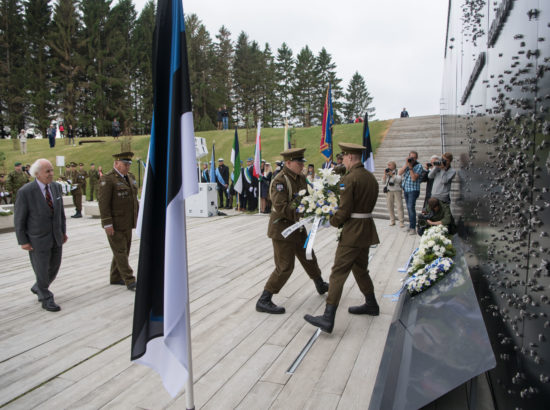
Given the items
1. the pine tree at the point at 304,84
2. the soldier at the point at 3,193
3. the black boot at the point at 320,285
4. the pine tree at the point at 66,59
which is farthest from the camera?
the pine tree at the point at 304,84

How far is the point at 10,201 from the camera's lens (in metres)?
15.4

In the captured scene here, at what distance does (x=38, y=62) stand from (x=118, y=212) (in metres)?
50.1

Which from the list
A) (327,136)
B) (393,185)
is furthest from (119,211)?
(393,185)

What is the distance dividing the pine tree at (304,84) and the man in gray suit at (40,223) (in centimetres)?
5002

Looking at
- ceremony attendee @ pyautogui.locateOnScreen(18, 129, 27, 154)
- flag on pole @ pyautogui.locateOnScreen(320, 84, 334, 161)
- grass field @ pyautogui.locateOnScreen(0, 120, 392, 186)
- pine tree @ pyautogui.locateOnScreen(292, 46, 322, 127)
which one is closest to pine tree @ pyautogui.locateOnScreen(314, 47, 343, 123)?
pine tree @ pyautogui.locateOnScreen(292, 46, 322, 127)

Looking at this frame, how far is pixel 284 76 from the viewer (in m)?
54.8

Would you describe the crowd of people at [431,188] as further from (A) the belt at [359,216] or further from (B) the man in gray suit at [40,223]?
(B) the man in gray suit at [40,223]

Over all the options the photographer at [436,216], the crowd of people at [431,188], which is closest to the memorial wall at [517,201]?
the photographer at [436,216]

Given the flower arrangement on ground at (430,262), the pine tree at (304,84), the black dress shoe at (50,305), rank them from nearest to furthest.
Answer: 1. the flower arrangement on ground at (430,262)
2. the black dress shoe at (50,305)
3. the pine tree at (304,84)

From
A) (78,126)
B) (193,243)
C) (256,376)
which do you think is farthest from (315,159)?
(78,126)

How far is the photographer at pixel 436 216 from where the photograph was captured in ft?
19.4

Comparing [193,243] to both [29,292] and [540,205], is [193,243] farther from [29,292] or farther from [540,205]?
[540,205]

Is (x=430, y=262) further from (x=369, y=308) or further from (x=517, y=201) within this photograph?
(x=517, y=201)

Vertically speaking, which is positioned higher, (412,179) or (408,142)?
(408,142)
